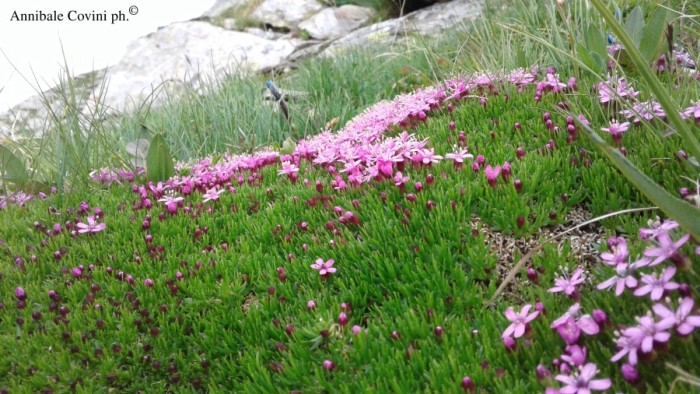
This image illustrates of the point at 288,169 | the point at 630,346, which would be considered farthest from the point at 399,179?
the point at 630,346

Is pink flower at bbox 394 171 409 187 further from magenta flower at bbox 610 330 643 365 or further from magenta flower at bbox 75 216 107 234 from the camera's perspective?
magenta flower at bbox 75 216 107 234

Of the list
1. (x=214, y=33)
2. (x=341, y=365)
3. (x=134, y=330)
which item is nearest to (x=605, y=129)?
(x=341, y=365)

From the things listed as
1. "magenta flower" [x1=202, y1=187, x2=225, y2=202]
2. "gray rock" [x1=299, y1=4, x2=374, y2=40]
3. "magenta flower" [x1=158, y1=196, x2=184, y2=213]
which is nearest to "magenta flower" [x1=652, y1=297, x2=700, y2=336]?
"magenta flower" [x1=202, y1=187, x2=225, y2=202]

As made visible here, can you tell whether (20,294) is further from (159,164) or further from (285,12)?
(285,12)

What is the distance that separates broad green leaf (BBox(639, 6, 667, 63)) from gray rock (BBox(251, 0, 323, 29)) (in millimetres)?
14850

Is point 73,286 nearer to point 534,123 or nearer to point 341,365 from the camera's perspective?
point 341,365

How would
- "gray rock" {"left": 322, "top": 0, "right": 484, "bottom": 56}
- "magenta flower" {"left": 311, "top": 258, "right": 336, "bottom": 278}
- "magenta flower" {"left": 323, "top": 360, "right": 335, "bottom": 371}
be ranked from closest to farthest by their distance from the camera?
"magenta flower" {"left": 323, "top": 360, "right": 335, "bottom": 371}
"magenta flower" {"left": 311, "top": 258, "right": 336, "bottom": 278}
"gray rock" {"left": 322, "top": 0, "right": 484, "bottom": 56}

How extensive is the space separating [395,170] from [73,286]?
2.11 m

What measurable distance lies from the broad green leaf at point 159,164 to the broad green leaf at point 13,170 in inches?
47.3

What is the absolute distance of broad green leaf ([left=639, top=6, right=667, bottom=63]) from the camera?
412 centimetres

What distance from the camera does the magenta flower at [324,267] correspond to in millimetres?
3103

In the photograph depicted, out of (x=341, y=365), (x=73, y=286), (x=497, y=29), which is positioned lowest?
(x=341, y=365)

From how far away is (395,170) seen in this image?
3.83 meters

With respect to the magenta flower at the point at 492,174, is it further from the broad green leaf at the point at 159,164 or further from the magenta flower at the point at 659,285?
the broad green leaf at the point at 159,164
